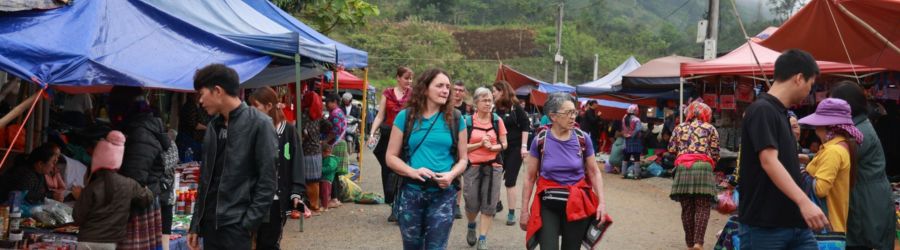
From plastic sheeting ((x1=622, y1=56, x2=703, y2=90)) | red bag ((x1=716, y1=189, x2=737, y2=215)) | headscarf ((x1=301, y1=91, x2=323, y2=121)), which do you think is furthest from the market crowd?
plastic sheeting ((x1=622, y1=56, x2=703, y2=90))

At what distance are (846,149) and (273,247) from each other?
380 cm

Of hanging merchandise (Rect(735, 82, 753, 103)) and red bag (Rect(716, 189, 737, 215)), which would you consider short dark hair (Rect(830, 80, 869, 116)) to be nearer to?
red bag (Rect(716, 189, 737, 215))

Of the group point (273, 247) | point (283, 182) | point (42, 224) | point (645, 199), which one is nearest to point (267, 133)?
point (283, 182)

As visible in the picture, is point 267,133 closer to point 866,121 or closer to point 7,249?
point 7,249

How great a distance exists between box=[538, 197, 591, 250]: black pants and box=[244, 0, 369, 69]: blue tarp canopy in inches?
183

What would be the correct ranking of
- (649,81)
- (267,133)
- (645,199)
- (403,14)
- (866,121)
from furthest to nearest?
(403,14)
(649,81)
(645,199)
(866,121)
(267,133)

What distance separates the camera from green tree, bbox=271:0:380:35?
52.5ft

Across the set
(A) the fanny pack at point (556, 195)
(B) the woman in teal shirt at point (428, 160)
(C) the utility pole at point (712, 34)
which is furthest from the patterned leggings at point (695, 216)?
(C) the utility pole at point (712, 34)

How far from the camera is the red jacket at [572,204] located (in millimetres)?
5727

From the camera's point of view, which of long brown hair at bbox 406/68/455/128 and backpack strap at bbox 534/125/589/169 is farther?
backpack strap at bbox 534/125/589/169

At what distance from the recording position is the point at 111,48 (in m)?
6.54

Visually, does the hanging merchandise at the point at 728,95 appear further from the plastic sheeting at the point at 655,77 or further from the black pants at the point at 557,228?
the black pants at the point at 557,228

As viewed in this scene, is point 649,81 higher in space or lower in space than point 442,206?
higher

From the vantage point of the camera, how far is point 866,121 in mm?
5613
